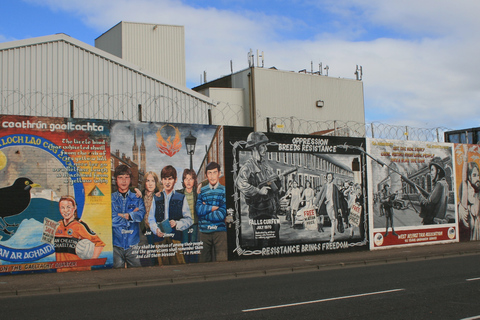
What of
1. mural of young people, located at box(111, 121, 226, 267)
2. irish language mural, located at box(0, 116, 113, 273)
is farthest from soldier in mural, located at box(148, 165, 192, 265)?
irish language mural, located at box(0, 116, 113, 273)

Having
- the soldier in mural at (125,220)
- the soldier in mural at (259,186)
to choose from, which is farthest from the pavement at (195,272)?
the soldier in mural at (259,186)

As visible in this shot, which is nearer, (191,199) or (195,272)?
(195,272)

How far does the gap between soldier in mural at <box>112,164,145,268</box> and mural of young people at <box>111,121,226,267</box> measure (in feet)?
0.21

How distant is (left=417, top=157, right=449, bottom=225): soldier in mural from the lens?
22.3m

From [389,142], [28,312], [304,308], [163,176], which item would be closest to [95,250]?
[163,176]

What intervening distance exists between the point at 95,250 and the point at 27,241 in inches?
73.7

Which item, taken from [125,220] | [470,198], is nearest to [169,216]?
[125,220]

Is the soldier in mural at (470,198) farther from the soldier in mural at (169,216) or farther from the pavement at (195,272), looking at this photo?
the soldier in mural at (169,216)

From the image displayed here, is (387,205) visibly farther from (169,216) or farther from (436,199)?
(169,216)

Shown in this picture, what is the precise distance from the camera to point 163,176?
1602cm

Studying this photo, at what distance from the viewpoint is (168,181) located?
52.7ft

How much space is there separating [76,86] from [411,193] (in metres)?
14.9

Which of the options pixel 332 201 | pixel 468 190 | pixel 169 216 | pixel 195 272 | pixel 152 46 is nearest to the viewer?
pixel 195 272

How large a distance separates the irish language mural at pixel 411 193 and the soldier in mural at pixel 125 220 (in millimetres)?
9951
